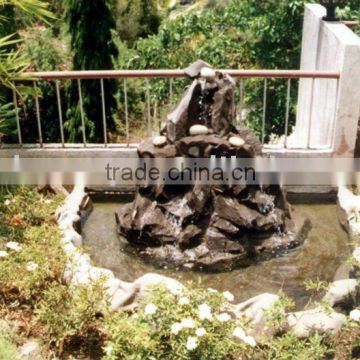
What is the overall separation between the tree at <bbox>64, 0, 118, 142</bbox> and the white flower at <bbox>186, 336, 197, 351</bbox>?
5004 mm

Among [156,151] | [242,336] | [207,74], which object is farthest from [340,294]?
[207,74]

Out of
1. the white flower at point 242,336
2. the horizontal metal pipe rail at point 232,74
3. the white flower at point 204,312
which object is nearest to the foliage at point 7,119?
the horizontal metal pipe rail at point 232,74

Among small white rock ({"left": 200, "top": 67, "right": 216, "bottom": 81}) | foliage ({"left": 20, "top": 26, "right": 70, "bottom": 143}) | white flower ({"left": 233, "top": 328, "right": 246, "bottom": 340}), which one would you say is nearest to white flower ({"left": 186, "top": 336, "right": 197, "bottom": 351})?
white flower ({"left": 233, "top": 328, "right": 246, "bottom": 340})

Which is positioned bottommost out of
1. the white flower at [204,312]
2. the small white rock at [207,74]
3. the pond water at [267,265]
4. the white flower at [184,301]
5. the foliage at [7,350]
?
the pond water at [267,265]

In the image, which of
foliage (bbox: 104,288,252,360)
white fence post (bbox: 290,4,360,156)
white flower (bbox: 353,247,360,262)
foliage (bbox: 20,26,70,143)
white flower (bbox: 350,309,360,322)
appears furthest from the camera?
foliage (bbox: 20,26,70,143)

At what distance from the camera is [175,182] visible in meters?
5.77

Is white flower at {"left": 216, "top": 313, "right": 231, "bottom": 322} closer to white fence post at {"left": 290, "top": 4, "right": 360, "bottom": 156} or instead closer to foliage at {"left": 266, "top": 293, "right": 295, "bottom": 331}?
foliage at {"left": 266, "top": 293, "right": 295, "bottom": 331}

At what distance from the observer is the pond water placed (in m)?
5.14

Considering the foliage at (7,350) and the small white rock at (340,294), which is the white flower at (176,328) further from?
the small white rock at (340,294)

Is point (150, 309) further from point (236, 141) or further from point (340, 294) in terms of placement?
point (236, 141)

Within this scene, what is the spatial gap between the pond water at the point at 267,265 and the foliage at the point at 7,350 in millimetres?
1137

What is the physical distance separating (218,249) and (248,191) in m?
0.67

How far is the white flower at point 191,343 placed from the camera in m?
3.48

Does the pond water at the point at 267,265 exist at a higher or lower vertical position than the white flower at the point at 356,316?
lower
